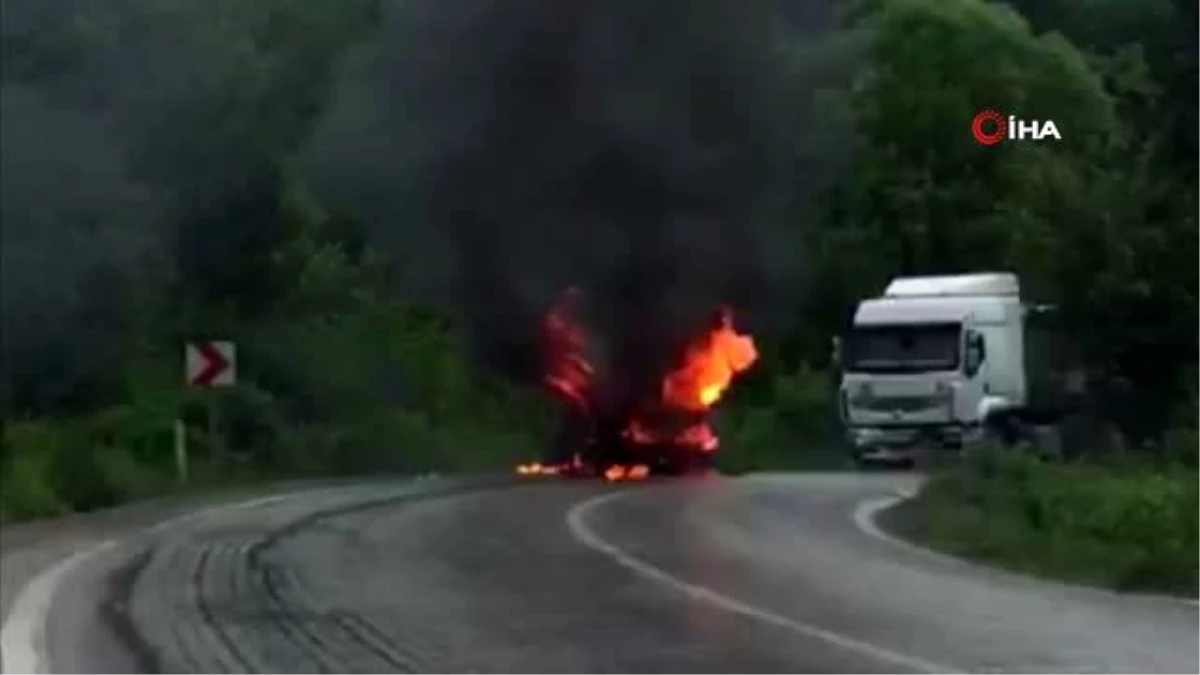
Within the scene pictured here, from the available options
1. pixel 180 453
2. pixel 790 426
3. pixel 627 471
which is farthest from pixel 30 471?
pixel 790 426

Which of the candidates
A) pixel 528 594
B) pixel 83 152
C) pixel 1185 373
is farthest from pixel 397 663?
pixel 1185 373

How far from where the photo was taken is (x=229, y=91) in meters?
48.1

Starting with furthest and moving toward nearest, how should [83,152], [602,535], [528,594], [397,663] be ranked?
[83,152]
[602,535]
[528,594]
[397,663]

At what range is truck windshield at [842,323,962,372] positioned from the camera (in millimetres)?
51000

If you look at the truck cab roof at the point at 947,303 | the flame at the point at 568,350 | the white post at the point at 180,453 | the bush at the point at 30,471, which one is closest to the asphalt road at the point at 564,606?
the bush at the point at 30,471

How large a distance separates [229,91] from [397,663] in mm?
32402

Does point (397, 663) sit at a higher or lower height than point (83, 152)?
lower

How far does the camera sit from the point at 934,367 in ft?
167

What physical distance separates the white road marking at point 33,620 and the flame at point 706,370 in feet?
64.2

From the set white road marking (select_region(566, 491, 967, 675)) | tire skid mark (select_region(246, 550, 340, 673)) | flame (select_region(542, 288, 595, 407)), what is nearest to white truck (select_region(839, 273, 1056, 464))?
flame (select_region(542, 288, 595, 407))

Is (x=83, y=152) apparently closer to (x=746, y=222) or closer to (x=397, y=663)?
(x=746, y=222)

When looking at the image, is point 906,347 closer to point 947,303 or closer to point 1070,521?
point 947,303

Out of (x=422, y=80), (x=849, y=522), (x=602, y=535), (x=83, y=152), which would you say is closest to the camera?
(x=602, y=535)

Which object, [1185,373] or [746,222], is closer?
[1185,373]
